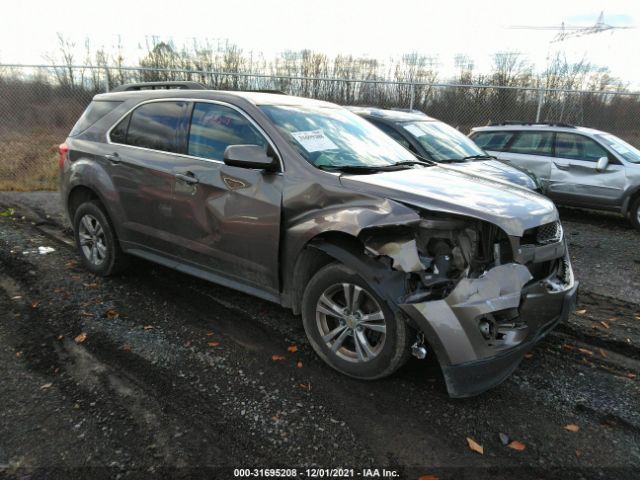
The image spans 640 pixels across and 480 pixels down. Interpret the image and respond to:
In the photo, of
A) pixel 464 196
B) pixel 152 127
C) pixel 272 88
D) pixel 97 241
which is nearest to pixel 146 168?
pixel 152 127

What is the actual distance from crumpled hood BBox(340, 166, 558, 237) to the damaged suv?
0.01 metres

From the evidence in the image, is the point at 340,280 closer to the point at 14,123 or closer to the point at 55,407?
the point at 55,407

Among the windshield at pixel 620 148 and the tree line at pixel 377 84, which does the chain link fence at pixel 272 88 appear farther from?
the windshield at pixel 620 148

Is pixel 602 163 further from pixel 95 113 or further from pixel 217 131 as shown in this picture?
pixel 95 113

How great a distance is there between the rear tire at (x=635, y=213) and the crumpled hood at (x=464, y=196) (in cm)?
580

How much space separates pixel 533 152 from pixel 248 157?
727 centimetres

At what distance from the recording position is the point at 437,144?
6.94m

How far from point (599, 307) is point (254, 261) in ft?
10.9

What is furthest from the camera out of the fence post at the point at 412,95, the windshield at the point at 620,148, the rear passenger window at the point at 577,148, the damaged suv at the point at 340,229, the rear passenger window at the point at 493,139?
the fence post at the point at 412,95

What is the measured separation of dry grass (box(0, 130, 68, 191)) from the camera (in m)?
9.85

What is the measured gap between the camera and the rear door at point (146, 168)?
4.07m

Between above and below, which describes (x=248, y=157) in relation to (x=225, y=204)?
above

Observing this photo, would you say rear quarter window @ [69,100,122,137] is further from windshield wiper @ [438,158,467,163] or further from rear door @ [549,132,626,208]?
rear door @ [549,132,626,208]

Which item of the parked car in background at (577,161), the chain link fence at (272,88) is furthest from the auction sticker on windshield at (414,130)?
the chain link fence at (272,88)
